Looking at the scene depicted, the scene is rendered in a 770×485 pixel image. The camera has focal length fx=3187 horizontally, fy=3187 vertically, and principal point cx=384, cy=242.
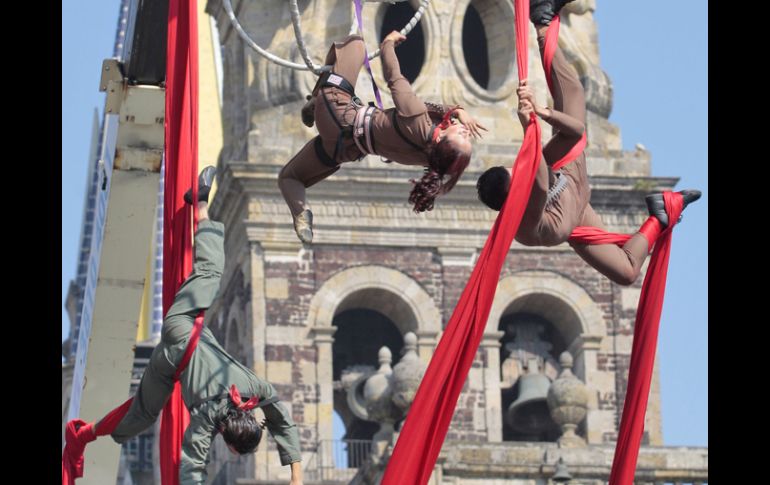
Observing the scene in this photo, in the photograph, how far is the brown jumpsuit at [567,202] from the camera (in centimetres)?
1667

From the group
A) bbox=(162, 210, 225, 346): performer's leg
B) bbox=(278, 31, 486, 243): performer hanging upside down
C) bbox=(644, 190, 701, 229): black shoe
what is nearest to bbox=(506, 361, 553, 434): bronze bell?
bbox=(644, 190, 701, 229): black shoe

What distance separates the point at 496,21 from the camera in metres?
53.8

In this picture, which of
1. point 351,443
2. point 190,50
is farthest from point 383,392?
point 190,50

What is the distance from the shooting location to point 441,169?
15977mm

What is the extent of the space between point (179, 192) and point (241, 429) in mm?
1712

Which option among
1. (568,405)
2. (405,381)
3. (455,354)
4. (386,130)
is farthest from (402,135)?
(568,405)

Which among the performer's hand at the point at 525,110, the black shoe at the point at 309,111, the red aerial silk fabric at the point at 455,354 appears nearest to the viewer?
the red aerial silk fabric at the point at 455,354

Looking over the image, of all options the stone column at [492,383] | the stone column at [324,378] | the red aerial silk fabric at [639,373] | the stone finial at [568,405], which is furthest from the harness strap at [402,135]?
the stone column at [492,383]

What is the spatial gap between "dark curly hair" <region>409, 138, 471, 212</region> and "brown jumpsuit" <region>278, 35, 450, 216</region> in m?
0.15

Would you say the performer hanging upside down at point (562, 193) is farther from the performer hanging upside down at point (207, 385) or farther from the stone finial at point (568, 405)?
the stone finial at point (568, 405)

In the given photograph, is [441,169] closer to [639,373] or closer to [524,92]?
[524,92]

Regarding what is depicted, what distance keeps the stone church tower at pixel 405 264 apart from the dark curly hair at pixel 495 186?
34.9 m
